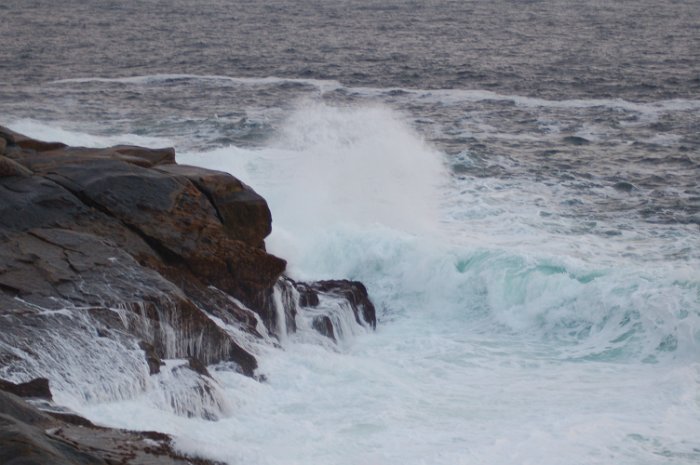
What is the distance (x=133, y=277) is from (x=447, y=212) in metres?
9.46

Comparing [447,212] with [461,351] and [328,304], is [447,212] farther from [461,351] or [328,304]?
[461,351]

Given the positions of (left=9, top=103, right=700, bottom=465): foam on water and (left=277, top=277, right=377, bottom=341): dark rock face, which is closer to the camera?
(left=9, top=103, right=700, bottom=465): foam on water

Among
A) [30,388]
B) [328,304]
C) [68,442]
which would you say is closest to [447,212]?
Result: [328,304]

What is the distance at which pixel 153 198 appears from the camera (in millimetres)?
13438

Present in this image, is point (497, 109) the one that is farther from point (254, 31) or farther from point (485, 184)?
point (254, 31)

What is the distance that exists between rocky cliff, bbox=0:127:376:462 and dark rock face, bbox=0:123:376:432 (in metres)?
0.02

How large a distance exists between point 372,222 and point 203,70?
773 inches

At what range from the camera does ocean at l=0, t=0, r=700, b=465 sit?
11664 mm

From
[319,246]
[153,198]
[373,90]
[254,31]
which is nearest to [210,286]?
[153,198]

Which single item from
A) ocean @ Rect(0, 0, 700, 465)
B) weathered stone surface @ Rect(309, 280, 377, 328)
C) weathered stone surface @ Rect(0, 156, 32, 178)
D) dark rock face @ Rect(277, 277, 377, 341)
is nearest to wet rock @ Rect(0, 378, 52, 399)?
ocean @ Rect(0, 0, 700, 465)

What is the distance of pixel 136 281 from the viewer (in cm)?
1204

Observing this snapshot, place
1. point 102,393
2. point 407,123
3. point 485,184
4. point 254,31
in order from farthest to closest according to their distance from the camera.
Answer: point 254,31
point 407,123
point 485,184
point 102,393

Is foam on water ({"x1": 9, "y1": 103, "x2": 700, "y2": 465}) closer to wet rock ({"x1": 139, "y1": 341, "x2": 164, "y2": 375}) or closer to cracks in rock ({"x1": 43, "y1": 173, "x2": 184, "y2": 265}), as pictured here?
wet rock ({"x1": 139, "y1": 341, "x2": 164, "y2": 375})

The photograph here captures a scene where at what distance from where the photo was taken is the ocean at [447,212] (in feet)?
38.3
